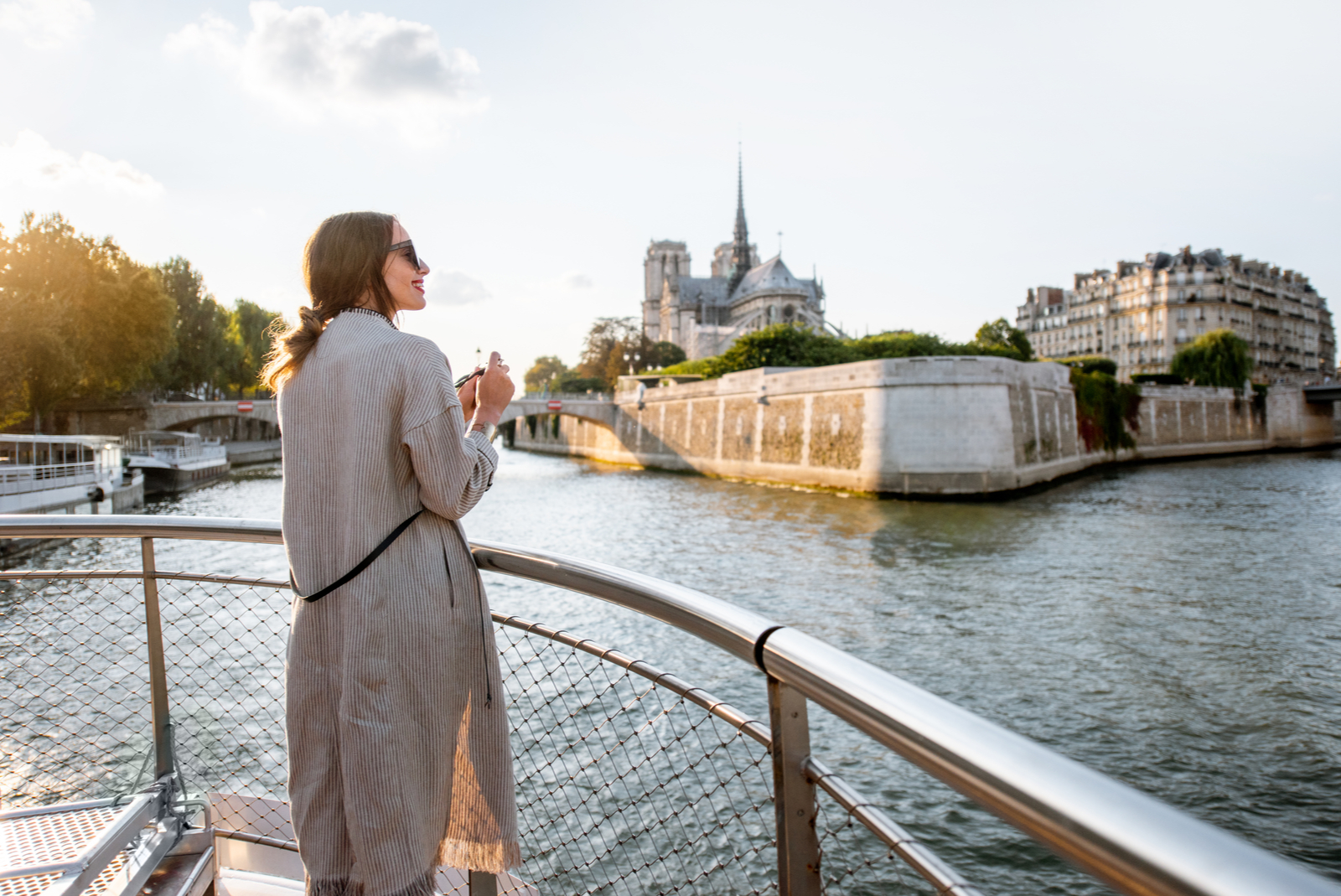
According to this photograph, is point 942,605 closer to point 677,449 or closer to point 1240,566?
point 1240,566

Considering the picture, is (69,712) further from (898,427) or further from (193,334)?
(193,334)

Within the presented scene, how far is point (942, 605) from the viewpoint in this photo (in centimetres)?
1111

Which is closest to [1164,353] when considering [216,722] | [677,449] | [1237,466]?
[1237,466]

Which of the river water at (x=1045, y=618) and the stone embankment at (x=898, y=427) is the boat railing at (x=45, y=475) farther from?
the stone embankment at (x=898, y=427)

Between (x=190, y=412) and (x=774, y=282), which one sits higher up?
(x=774, y=282)

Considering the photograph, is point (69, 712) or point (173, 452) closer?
point (69, 712)

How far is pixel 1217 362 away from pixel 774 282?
33780 mm

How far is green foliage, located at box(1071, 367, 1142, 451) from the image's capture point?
30938mm

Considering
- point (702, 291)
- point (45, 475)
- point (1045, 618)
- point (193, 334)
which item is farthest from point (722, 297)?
point (1045, 618)

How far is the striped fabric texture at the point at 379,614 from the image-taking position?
1458 millimetres

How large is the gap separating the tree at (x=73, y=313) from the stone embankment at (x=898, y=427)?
1842 cm

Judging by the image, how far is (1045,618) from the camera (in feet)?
34.4

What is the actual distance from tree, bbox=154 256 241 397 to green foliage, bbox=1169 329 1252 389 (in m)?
47.4

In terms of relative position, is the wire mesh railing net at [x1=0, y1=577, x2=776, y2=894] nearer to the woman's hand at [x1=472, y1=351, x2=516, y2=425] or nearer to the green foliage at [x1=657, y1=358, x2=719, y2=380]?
the woman's hand at [x1=472, y1=351, x2=516, y2=425]
